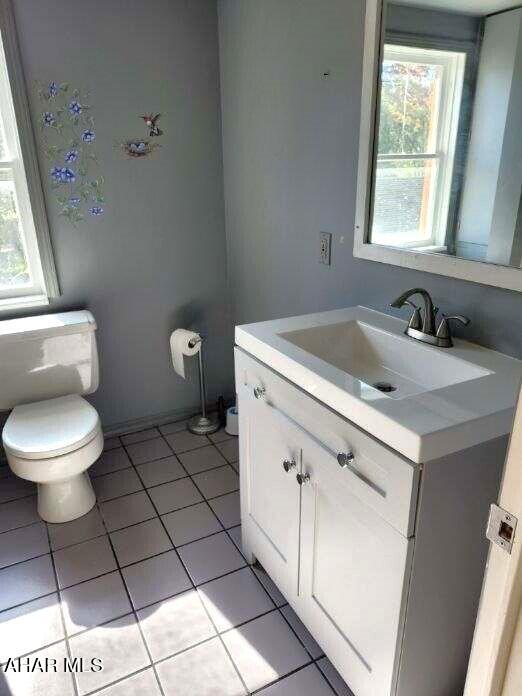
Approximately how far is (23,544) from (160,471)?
0.68 m

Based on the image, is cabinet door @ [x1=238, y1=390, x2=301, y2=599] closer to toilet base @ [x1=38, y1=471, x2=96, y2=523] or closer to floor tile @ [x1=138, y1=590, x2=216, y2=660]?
floor tile @ [x1=138, y1=590, x2=216, y2=660]

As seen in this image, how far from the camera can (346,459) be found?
1.12 meters

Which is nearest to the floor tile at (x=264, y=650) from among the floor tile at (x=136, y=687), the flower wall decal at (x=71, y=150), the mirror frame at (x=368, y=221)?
the floor tile at (x=136, y=687)

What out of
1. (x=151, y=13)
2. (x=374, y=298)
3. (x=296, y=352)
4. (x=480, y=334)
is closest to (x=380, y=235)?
(x=374, y=298)

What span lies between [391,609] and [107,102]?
7.48 ft

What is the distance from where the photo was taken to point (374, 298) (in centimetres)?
172

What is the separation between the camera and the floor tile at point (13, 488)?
2.26 metres

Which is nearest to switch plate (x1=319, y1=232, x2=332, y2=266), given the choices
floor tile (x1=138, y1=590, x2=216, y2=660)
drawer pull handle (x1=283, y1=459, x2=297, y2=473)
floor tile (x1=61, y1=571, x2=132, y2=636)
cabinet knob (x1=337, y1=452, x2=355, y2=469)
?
drawer pull handle (x1=283, y1=459, x2=297, y2=473)

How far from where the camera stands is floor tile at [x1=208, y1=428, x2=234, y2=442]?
2.71 metres

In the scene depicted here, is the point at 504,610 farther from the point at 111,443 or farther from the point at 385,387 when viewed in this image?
the point at 111,443

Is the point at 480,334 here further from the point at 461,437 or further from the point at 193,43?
the point at 193,43

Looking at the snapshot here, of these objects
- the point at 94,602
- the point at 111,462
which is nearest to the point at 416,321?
the point at 94,602

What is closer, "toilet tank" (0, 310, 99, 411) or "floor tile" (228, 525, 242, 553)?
"floor tile" (228, 525, 242, 553)

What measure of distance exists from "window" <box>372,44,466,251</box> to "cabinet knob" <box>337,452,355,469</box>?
704 mm
